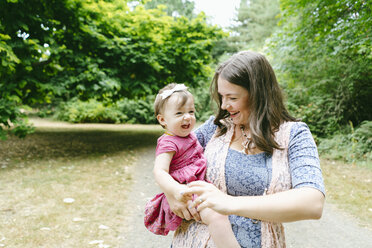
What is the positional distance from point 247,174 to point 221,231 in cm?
31

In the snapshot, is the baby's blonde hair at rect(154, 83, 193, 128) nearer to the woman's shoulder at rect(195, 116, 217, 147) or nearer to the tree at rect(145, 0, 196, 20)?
the woman's shoulder at rect(195, 116, 217, 147)

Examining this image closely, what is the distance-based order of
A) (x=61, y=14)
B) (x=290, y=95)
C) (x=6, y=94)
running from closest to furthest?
(x=6, y=94)
(x=61, y=14)
(x=290, y=95)

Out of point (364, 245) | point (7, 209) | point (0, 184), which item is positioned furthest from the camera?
point (0, 184)

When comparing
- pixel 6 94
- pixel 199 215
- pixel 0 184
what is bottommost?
pixel 0 184

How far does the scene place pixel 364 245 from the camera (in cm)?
355

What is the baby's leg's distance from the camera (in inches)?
54.2

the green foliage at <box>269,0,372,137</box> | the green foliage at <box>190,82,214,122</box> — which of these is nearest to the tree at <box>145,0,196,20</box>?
the green foliage at <box>190,82,214,122</box>

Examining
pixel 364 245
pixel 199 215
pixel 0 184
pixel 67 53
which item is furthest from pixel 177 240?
pixel 67 53

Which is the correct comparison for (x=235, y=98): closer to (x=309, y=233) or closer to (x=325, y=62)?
(x=309, y=233)

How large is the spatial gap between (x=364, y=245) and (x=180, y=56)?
25.8 feet

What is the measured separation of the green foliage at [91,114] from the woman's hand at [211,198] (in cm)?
1998

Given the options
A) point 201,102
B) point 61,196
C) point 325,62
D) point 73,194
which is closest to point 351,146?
point 325,62

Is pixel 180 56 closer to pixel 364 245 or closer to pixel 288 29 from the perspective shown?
pixel 288 29

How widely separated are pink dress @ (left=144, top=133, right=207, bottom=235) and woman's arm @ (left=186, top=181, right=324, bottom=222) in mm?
405
